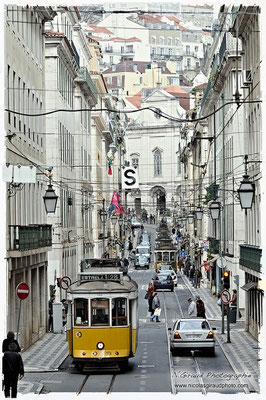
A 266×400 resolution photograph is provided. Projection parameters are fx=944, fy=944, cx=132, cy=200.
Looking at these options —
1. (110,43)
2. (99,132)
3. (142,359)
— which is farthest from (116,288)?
(110,43)

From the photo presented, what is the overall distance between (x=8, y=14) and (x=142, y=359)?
11.9m

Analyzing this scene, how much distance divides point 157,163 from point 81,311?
148 metres

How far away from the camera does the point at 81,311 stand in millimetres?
25578

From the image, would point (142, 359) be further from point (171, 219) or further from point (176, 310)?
point (171, 219)

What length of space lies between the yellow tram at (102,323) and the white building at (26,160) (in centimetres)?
311

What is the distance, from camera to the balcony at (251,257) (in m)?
32.9

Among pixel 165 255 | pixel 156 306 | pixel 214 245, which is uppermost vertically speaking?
pixel 214 245

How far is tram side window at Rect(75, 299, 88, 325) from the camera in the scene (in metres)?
25.5

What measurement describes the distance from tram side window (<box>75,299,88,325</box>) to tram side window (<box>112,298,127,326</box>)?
2.49 feet

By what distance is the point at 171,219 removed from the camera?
148875 millimetres

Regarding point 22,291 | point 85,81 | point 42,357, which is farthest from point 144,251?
point 22,291

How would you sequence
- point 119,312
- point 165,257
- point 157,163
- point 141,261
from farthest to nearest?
point 157,163, point 141,261, point 165,257, point 119,312

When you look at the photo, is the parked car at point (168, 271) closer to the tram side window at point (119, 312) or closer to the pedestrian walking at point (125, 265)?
the pedestrian walking at point (125, 265)

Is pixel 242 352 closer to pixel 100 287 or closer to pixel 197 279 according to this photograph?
pixel 100 287
